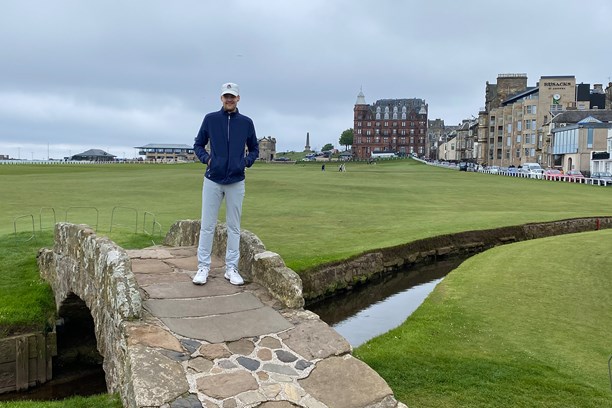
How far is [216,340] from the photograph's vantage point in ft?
26.2

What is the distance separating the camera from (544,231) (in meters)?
31.5

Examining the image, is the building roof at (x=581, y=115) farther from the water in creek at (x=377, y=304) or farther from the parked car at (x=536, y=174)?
the water in creek at (x=377, y=304)

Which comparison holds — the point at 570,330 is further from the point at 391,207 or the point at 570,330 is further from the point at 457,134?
the point at 457,134

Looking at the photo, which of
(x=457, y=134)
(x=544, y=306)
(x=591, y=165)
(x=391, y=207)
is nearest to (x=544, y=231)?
(x=391, y=207)

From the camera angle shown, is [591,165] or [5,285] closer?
[5,285]

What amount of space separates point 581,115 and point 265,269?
105 metres

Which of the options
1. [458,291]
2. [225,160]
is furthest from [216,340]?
[458,291]

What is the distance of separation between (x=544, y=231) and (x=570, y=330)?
66.3 feet

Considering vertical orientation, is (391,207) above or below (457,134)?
below

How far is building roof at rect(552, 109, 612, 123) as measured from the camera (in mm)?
97688

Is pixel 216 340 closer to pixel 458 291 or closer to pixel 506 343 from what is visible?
pixel 506 343

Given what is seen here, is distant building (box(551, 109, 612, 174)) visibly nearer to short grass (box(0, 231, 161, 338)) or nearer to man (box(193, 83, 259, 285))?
short grass (box(0, 231, 161, 338))

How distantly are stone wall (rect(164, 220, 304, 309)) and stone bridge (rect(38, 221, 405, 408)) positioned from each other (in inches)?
0.7

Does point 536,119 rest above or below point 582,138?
above
